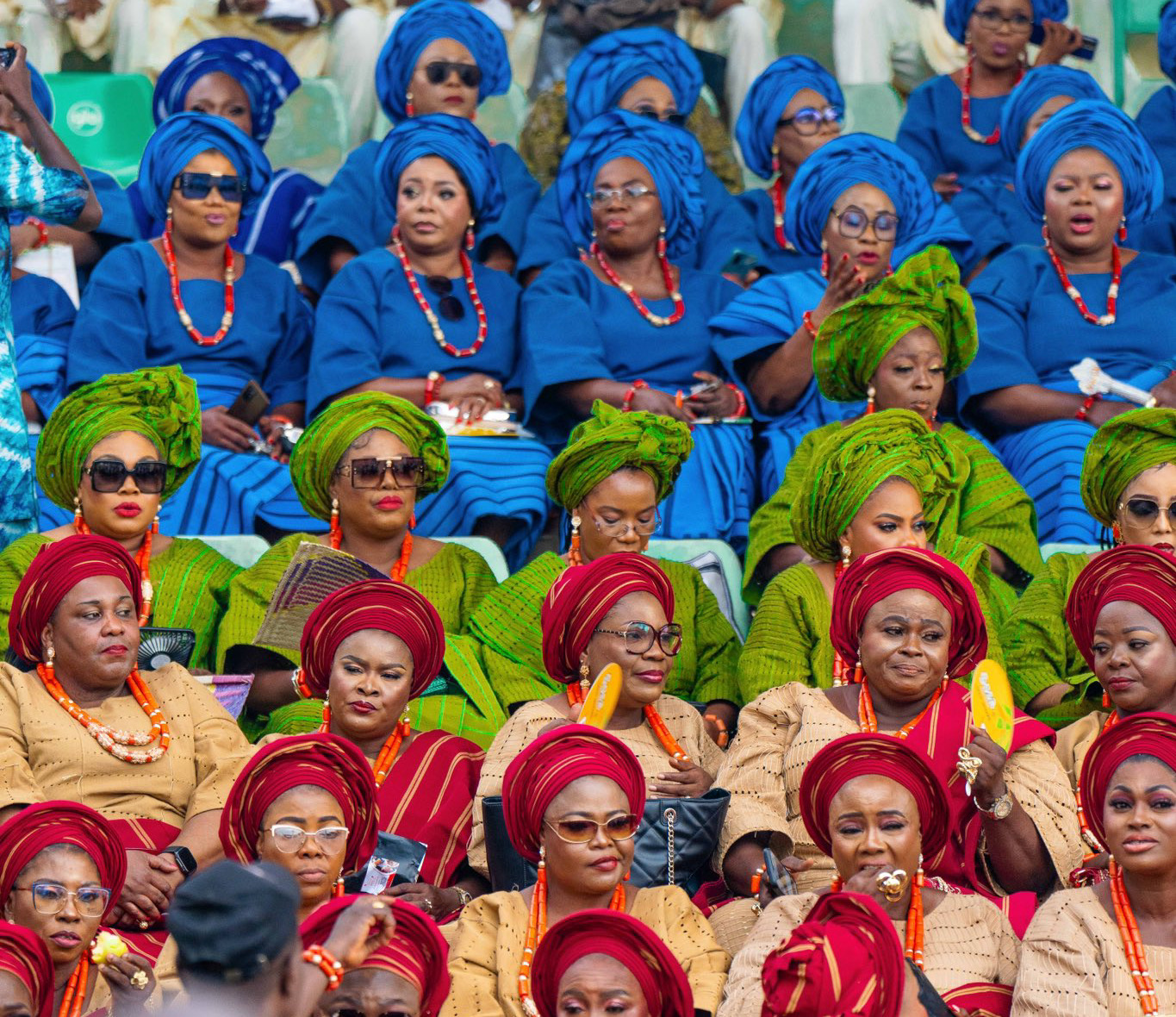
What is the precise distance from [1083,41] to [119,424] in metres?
4.81

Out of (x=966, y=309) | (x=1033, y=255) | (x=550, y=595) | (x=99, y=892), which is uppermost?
(x=1033, y=255)

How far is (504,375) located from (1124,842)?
366 cm

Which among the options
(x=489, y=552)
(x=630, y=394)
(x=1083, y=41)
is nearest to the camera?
(x=489, y=552)

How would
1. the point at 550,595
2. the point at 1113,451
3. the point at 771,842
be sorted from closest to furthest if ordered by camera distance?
the point at 771,842, the point at 550,595, the point at 1113,451

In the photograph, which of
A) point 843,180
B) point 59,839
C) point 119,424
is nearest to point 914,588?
point 59,839

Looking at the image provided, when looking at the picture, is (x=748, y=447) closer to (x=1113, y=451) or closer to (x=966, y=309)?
(x=966, y=309)

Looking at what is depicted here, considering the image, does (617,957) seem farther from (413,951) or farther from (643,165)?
(643,165)

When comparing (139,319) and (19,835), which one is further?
(139,319)

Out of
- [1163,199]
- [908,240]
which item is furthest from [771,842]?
[1163,199]

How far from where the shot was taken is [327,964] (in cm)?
434

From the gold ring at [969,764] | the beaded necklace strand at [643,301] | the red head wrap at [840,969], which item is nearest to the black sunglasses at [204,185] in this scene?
the beaded necklace strand at [643,301]

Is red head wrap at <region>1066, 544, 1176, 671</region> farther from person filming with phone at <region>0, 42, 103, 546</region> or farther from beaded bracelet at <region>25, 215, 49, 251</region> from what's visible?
beaded bracelet at <region>25, 215, 49, 251</region>

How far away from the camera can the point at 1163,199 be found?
31.2 feet

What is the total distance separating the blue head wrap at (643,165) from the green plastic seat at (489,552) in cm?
161
